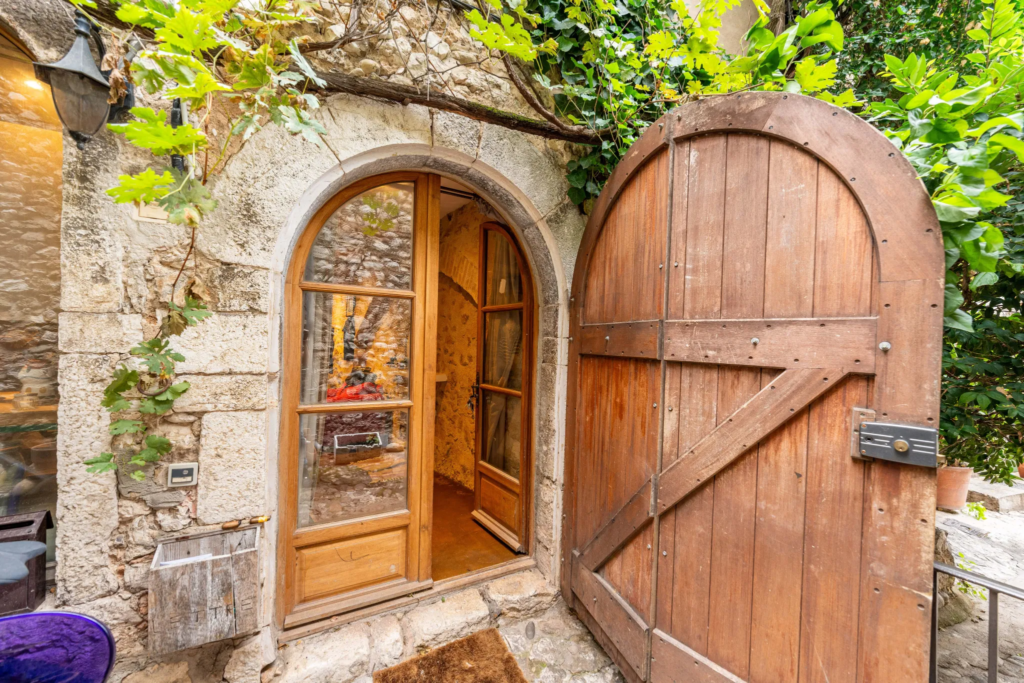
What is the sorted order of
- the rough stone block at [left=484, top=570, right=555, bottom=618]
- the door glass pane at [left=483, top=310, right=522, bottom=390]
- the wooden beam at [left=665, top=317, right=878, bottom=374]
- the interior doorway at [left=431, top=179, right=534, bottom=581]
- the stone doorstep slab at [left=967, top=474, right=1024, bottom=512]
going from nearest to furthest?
the wooden beam at [left=665, top=317, right=878, bottom=374], the rough stone block at [left=484, top=570, right=555, bottom=618], the interior doorway at [left=431, top=179, right=534, bottom=581], the door glass pane at [left=483, top=310, right=522, bottom=390], the stone doorstep slab at [left=967, top=474, right=1024, bottom=512]

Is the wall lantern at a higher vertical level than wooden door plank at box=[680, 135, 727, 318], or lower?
higher

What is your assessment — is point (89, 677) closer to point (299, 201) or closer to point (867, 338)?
point (299, 201)

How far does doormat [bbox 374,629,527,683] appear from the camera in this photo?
1661 millimetres

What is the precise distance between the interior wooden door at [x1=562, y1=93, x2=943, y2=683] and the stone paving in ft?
3.76

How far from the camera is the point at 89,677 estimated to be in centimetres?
80

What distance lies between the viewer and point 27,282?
1.38m

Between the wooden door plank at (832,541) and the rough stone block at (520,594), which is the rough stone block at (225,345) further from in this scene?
the wooden door plank at (832,541)

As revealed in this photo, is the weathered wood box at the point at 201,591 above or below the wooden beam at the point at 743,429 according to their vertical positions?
below

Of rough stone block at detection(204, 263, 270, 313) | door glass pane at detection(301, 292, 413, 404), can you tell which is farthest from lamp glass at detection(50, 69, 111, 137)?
door glass pane at detection(301, 292, 413, 404)

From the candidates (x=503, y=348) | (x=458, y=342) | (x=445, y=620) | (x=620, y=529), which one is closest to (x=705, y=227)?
(x=620, y=529)

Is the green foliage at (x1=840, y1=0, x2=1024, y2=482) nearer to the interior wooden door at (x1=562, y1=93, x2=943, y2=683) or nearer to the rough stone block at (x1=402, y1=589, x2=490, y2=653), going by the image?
the interior wooden door at (x1=562, y1=93, x2=943, y2=683)

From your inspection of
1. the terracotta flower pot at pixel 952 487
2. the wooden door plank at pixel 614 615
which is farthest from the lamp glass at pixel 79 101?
the terracotta flower pot at pixel 952 487

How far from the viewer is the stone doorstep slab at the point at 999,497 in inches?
121

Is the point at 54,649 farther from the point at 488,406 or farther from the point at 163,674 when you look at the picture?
the point at 488,406
